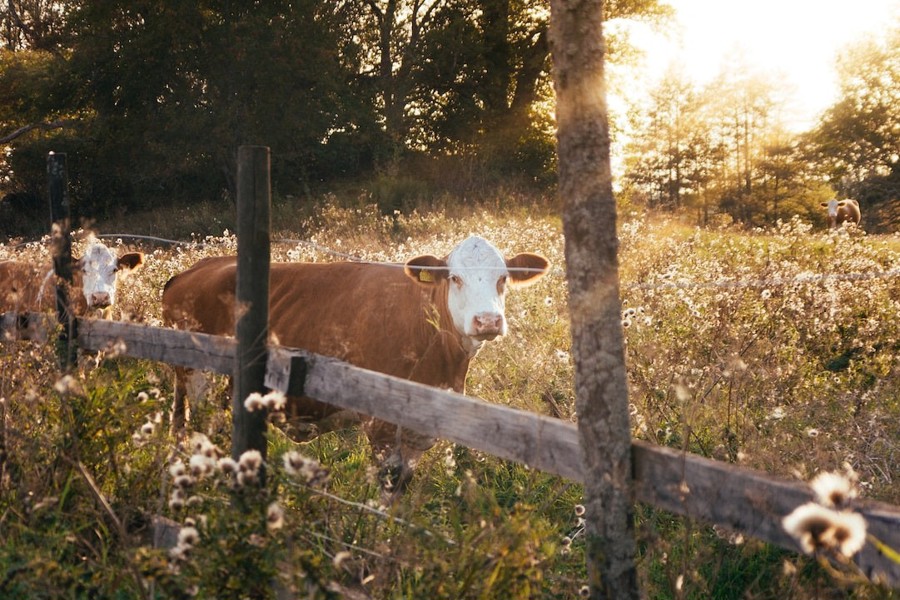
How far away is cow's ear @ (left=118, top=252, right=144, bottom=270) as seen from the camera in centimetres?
785

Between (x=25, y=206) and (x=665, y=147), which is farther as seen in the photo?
(x=665, y=147)

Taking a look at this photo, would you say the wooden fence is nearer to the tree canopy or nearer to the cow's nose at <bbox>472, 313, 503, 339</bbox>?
the cow's nose at <bbox>472, 313, 503, 339</bbox>

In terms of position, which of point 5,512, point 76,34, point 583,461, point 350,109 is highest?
point 76,34

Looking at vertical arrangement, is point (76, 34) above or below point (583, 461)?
above

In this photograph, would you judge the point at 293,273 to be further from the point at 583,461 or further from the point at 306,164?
the point at 306,164

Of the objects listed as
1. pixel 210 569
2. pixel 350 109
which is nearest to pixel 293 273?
pixel 210 569

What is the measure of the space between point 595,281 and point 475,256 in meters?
2.71

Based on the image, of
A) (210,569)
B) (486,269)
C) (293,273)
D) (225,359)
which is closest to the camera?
(210,569)

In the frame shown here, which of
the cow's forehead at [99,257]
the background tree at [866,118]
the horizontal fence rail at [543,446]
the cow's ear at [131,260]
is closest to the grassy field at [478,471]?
the horizontal fence rail at [543,446]

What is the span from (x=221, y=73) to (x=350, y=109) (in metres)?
4.14

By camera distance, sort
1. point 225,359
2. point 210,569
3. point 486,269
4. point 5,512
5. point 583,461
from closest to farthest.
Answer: point 210,569 → point 583,461 → point 5,512 → point 225,359 → point 486,269

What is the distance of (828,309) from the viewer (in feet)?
20.9

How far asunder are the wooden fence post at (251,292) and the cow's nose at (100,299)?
4014 mm

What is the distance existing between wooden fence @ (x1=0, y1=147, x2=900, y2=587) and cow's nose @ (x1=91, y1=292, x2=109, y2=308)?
2812 mm
